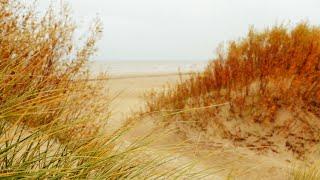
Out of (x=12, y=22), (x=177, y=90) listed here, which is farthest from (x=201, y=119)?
(x=12, y=22)

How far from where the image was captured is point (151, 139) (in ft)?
7.64

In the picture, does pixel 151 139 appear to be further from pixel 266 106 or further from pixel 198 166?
pixel 266 106

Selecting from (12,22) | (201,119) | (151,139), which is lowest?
(201,119)

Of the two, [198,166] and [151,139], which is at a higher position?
[151,139]

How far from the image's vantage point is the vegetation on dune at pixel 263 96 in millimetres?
6305

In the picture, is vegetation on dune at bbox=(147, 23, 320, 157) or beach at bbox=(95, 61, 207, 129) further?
vegetation on dune at bbox=(147, 23, 320, 157)

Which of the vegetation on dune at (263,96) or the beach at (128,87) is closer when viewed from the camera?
the beach at (128,87)

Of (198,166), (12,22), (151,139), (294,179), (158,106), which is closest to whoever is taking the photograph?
(151,139)

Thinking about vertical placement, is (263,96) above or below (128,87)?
above

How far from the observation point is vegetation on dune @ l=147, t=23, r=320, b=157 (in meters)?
6.30

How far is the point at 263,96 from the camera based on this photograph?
6414mm

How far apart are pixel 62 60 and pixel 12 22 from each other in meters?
0.70

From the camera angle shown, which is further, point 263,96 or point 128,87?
point 128,87

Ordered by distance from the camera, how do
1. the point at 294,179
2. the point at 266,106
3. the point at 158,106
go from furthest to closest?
the point at 158,106 → the point at 266,106 → the point at 294,179
